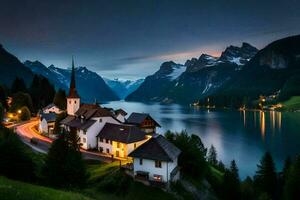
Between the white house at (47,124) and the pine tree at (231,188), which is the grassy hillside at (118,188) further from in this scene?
the white house at (47,124)

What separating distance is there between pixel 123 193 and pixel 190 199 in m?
10.0

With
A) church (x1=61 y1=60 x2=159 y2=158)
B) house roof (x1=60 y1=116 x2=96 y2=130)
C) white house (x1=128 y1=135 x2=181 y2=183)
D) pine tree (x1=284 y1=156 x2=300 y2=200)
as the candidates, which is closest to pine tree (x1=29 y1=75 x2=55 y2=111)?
house roof (x1=60 y1=116 x2=96 y2=130)

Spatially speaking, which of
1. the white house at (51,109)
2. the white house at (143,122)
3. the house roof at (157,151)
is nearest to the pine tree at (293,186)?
the house roof at (157,151)

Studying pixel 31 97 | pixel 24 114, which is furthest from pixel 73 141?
pixel 31 97

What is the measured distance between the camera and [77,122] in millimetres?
75875

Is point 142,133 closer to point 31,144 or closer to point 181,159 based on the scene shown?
point 181,159

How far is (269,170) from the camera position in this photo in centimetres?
5725

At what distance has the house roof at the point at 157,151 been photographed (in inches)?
1732

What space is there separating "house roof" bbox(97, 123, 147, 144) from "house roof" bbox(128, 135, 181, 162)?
1229cm

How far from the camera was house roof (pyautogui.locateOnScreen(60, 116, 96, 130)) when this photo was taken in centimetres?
6816

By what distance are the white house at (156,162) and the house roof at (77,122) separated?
24.7 meters

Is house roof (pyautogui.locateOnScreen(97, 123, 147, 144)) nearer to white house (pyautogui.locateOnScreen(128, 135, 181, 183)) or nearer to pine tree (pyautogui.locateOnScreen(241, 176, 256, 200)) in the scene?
white house (pyautogui.locateOnScreen(128, 135, 181, 183))

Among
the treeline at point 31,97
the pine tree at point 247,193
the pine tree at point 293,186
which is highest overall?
the treeline at point 31,97

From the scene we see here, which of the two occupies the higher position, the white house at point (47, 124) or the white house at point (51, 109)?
the white house at point (51, 109)
